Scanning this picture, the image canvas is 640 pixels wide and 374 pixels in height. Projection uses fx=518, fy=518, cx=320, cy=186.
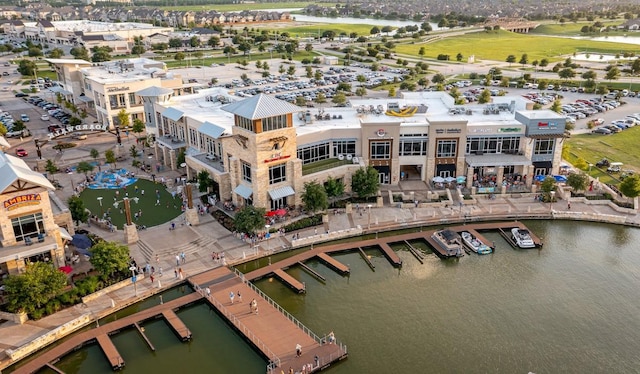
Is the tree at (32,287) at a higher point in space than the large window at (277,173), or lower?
lower

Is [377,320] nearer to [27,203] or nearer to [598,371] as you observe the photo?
[598,371]

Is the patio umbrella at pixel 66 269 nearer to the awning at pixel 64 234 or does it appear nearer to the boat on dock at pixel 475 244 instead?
the awning at pixel 64 234

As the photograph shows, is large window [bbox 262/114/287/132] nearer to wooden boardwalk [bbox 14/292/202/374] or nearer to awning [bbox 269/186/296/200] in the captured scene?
awning [bbox 269/186/296/200]

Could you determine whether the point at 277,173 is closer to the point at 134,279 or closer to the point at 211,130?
the point at 211,130

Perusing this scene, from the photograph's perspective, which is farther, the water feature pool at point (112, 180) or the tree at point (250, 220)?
the water feature pool at point (112, 180)

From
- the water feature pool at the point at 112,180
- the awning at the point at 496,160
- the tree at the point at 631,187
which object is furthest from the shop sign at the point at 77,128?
the tree at the point at 631,187

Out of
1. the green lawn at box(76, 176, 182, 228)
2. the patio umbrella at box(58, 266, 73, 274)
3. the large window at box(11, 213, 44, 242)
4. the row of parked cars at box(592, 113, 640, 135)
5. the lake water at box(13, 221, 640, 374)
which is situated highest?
the large window at box(11, 213, 44, 242)

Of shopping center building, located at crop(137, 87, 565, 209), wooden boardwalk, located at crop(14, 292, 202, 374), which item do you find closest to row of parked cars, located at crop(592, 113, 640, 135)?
shopping center building, located at crop(137, 87, 565, 209)

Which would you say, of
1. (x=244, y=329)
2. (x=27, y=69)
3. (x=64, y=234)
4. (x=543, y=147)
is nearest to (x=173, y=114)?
(x=64, y=234)
